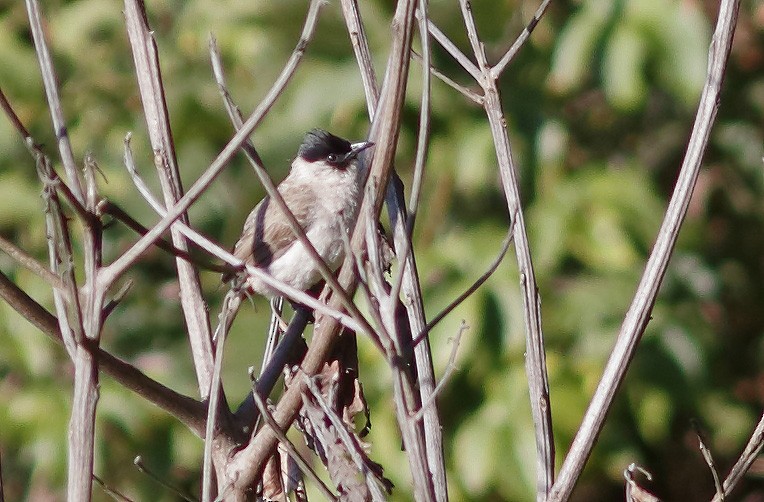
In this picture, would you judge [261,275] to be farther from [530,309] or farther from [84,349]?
[530,309]

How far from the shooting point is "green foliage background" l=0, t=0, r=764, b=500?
13.8 feet

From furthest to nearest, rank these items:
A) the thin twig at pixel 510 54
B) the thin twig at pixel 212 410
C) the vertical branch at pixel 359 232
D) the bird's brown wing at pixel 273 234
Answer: the bird's brown wing at pixel 273 234
the thin twig at pixel 510 54
the thin twig at pixel 212 410
the vertical branch at pixel 359 232

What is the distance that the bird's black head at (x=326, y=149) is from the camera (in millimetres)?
4031

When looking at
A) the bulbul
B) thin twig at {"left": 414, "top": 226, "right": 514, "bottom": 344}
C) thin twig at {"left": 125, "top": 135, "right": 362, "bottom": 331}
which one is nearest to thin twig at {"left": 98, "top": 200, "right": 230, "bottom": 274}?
thin twig at {"left": 125, "top": 135, "right": 362, "bottom": 331}

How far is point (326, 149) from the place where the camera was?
161 inches

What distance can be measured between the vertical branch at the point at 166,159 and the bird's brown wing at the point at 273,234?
1.70 metres

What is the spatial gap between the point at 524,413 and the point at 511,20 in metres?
1.68

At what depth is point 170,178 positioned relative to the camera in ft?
7.20

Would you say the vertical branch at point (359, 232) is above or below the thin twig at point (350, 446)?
above

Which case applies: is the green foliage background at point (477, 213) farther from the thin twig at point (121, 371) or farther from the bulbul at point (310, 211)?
the thin twig at point (121, 371)

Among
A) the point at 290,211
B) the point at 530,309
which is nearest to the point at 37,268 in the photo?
the point at 290,211

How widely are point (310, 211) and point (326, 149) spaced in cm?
26

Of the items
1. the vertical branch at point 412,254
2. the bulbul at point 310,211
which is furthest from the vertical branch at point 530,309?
the bulbul at point 310,211

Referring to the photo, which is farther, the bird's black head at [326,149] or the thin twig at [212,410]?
the bird's black head at [326,149]
